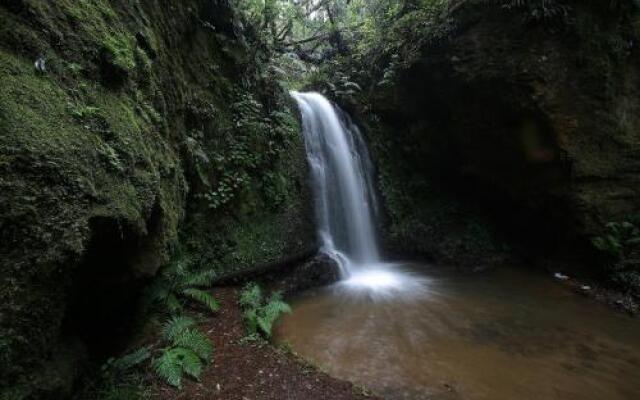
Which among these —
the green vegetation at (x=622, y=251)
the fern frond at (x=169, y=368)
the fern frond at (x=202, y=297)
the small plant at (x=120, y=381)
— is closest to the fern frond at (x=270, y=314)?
the fern frond at (x=202, y=297)

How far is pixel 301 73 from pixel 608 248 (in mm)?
10813

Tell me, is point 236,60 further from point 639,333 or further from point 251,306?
point 639,333

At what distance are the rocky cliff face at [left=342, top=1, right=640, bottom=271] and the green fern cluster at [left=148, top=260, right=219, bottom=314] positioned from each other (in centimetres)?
597

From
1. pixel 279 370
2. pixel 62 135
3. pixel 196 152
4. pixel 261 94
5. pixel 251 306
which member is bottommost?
pixel 279 370

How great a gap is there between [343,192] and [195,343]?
6.30 meters

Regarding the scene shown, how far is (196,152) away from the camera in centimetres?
659

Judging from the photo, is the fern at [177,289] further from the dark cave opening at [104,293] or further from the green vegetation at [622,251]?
the green vegetation at [622,251]

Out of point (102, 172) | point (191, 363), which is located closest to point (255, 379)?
point (191, 363)

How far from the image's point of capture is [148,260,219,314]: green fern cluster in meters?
4.95

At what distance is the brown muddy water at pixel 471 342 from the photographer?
172 inches

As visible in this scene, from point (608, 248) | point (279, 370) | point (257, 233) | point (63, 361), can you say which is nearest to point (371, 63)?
point (257, 233)

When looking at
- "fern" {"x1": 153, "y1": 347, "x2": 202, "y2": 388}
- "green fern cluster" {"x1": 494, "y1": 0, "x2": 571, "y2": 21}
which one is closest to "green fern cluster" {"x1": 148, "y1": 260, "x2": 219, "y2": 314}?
"fern" {"x1": 153, "y1": 347, "x2": 202, "y2": 388}

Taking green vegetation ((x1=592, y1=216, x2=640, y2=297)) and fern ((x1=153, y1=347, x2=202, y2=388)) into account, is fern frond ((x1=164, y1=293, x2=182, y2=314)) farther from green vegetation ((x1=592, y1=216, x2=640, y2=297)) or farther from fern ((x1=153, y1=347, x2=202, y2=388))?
green vegetation ((x1=592, y1=216, x2=640, y2=297))

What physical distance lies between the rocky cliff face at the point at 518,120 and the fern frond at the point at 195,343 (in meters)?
6.79
